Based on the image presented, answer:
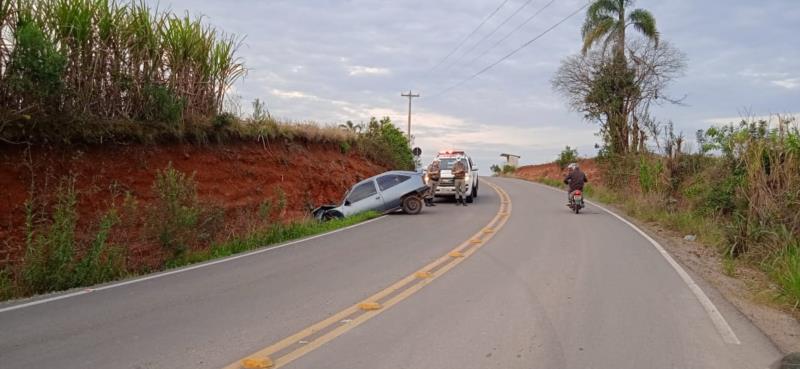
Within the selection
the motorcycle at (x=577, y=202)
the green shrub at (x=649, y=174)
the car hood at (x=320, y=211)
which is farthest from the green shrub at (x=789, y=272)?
the green shrub at (x=649, y=174)

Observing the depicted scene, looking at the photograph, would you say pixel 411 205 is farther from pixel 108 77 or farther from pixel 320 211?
pixel 108 77

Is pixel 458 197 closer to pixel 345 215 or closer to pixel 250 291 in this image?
pixel 345 215

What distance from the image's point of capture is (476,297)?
8219mm

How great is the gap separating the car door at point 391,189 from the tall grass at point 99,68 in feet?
18.2

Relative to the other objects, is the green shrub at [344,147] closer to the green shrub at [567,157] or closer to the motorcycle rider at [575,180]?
the motorcycle rider at [575,180]

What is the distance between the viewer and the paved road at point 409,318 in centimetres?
575

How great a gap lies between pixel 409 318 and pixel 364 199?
13.4 m

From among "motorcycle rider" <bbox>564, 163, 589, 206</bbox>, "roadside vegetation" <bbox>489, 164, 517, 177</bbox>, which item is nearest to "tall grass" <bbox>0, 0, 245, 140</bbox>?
"motorcycle rider" <bbox>564, 163, 589, 206</bbox>

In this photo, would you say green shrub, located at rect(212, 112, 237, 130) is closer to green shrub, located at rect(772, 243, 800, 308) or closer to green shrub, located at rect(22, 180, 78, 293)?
green shrub, located at rect(22, 180, 78, 293)

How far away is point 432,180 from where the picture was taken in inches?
985

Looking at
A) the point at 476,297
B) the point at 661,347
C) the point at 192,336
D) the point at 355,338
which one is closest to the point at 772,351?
the point at 661,347

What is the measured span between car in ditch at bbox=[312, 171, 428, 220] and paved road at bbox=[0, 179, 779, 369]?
26.2ft

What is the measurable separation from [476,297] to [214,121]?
1335 centimetres

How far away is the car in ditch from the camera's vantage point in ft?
65.9
